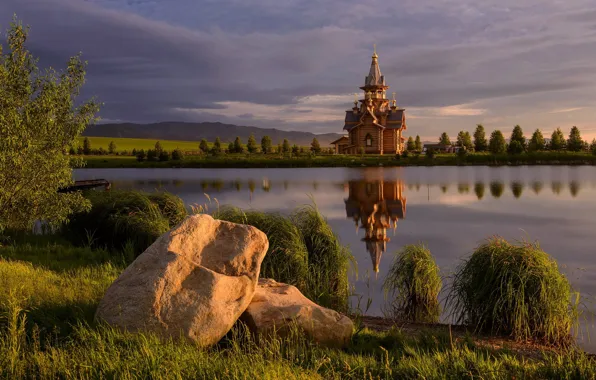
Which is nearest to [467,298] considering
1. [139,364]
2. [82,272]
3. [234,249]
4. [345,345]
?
[345,345]

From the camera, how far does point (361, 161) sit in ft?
281

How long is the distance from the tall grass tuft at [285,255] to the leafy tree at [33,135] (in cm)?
665

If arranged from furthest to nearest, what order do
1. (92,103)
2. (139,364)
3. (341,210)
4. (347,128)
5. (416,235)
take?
(347,128)
(341,210)
(416,235)
(92,103)
(139,364)

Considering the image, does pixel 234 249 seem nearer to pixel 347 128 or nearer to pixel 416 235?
pixel 416 235

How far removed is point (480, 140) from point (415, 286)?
11354 cm

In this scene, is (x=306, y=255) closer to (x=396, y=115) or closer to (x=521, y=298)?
(x=521, y=298)

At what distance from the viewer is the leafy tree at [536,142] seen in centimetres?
10576

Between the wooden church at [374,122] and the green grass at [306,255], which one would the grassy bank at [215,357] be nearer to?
the green grass at [306,255]

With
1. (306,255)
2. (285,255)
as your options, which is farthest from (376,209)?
(285,255)

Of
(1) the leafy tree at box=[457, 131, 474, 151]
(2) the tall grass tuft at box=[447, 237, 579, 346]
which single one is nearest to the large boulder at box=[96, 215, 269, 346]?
(2) the tall grass tuft at box=[447, 237, 579, 346]

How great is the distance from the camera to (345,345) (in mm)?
8453

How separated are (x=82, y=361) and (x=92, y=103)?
11.6 metres

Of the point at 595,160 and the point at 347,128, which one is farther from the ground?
the point at 347,128

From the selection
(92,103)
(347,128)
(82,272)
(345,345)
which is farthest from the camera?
(347,128)
